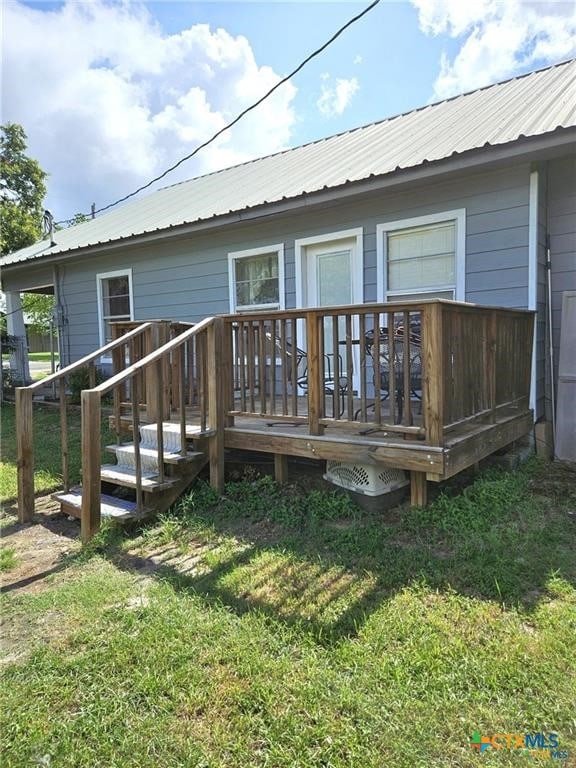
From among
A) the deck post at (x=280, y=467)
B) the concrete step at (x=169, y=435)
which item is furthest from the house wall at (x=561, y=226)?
the concrete step at (x=169, y=435)

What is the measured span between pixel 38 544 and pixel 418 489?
2.67 metres

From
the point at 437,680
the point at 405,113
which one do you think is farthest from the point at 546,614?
the point at 405,113

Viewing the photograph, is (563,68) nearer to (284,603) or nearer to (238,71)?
(238,71)

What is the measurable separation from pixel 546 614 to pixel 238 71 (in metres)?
8.44

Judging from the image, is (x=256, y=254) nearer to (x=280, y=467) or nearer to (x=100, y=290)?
(x=280, y=467)

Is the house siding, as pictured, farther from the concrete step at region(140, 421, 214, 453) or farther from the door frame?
the concrete step at region(140, 421, 214, 453)

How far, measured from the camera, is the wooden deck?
3.18 meters

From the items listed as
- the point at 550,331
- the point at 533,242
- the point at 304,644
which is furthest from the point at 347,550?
the point at 533,242

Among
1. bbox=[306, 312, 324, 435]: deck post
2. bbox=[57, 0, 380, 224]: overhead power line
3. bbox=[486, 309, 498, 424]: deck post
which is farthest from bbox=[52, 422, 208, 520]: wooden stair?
bbox=[57, 0, 380, 224]: overhead power line

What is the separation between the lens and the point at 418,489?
11.4 feet

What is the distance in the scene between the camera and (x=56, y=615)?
2420 mm

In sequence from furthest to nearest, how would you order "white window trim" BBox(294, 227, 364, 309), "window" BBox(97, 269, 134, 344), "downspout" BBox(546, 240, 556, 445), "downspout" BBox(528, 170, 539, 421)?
"window" BBox(97, 269, 134, 344)
"white window trim" BBox(294, 227, 364, 309)
"downspout" BBox(546, 240, 556, 445)
"downspout" BBox(528, 170, 539, 421)

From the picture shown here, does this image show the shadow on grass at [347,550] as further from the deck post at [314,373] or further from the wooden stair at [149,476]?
the deck post at [314,373]

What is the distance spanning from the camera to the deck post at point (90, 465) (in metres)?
3.21
